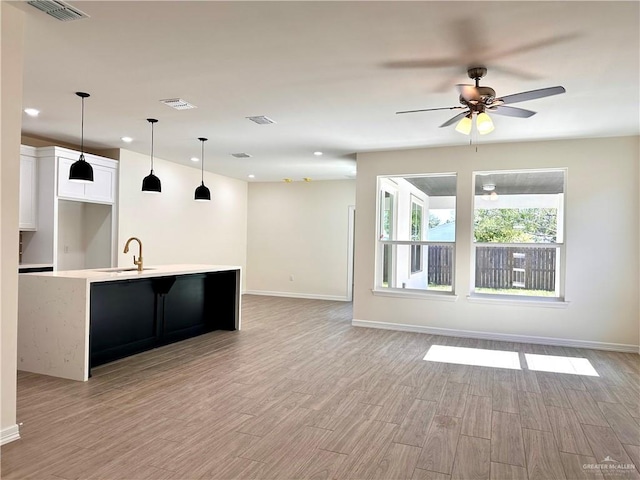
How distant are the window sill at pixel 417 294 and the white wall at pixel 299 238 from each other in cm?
287

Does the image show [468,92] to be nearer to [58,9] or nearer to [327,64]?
[327,64]

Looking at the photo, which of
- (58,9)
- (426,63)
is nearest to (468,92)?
(426,63)

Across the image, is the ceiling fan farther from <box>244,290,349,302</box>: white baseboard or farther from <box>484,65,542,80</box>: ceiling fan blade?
<box>244,290,349,302</box>: white baseboard

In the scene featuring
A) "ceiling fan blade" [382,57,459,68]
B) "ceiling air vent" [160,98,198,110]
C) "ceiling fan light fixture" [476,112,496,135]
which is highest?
"ceiling fan blade" [382,57,459,68]

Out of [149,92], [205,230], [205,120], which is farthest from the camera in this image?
[205,230]

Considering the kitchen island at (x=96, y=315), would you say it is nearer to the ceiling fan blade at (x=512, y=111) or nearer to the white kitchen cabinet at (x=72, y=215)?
the white kitchen cabinet at (x=72, y=215)

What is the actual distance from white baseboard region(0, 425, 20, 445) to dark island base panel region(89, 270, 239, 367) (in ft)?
5.02

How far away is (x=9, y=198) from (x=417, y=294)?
16.7ft

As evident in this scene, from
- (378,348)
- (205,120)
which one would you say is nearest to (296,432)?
(378,348)

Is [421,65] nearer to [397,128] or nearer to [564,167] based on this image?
[397,128]

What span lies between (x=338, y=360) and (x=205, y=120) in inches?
123

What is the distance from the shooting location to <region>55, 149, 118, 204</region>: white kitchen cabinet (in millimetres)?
6012

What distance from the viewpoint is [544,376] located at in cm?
438

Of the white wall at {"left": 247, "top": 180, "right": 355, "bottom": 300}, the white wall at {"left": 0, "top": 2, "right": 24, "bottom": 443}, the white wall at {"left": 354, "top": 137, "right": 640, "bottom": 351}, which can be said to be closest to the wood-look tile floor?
the white wall at {"left": 0, "top": 2, "right": 24, "bottom": 443}
